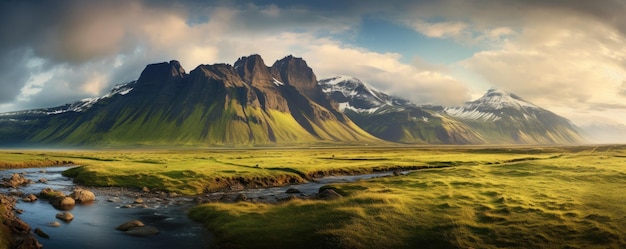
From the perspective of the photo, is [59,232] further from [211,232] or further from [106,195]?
[106,195]

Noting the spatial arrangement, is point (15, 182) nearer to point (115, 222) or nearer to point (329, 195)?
point (115, 222)

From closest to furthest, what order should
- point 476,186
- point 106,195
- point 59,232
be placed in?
point 59,232
point 476,186
point 106,195

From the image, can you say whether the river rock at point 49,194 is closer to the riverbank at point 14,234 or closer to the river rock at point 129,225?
the riverbank at point 14,234

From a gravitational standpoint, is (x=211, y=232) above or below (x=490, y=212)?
below

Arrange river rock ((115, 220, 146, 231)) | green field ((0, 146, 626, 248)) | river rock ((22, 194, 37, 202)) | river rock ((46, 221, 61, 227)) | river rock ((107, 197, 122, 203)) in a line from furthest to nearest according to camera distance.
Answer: river rock ((107, 197, 122, 203))
river rock ((22, 194, 37, 202))
river rock ((46, 221, 61, 227))
river rock ((115, 220, 146, 231))
green field ((0, 146, 626, 248))

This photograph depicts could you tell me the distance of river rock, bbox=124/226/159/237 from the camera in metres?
40.0

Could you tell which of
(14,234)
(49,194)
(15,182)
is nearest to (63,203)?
(49,194)

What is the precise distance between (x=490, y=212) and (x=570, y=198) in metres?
14.6

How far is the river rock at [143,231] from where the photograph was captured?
40.0m

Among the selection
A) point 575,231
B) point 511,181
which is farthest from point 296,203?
point 511,181

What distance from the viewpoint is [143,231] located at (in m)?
40.3

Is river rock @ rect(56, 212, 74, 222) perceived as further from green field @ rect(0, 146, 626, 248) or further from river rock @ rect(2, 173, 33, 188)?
river rock @ rect(2, 173, 33, 188)

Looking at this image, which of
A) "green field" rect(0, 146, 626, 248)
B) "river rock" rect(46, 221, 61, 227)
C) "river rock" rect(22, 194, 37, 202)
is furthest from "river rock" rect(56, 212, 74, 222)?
"river rock" rect(22, 194, 37, 202)

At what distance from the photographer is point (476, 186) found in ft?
200
